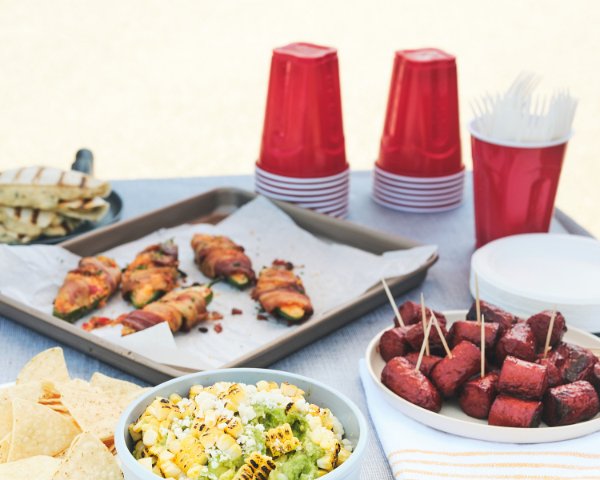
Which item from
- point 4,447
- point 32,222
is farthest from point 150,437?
point 32,222

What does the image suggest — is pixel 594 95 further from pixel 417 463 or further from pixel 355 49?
pixel 417 463

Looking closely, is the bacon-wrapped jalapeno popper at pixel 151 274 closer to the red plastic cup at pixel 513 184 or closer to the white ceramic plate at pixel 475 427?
the white ceramic plate at pixel 475 427

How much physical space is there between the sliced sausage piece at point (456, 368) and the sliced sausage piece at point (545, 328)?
6.6 inches

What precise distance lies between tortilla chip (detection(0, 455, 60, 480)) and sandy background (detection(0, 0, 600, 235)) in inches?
208

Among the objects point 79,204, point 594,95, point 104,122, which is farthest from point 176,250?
point 594,95

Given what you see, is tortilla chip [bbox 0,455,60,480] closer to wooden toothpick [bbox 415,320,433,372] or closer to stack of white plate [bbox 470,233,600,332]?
wooden toothpick [bbox 415,320,433,372]

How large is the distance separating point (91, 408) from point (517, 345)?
740mm

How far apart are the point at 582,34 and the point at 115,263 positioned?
770cm

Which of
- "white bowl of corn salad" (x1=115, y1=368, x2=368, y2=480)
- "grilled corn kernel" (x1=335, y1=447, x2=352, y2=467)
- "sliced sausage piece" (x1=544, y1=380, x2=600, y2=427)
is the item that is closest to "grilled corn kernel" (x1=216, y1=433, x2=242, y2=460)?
"white bowl of corn salad" (x1=115, y1=368, x2=368, y2=480)

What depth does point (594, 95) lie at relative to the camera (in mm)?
7656

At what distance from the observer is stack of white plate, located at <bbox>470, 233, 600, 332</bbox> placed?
1.80m

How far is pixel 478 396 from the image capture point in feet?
4.68

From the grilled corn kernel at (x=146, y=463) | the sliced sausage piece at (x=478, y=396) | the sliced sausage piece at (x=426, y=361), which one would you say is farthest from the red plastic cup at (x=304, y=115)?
the grilled corn kernel at (x=146, y=463)

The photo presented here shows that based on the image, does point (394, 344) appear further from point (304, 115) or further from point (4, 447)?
point (304, 115)
